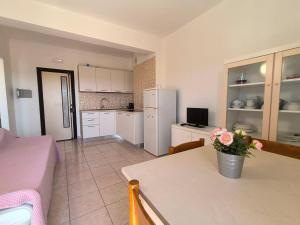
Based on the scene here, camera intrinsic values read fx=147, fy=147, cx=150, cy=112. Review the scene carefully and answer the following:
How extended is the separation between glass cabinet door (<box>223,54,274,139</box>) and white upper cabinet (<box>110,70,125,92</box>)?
11.5ft

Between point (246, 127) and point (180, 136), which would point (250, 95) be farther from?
point (180, 136)

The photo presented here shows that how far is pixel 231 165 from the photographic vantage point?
2.68 ft

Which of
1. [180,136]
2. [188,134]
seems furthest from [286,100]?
[180,136]

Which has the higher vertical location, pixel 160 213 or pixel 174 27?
pixel 174 27

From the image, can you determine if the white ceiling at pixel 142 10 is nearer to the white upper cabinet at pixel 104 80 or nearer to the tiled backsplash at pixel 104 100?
the white upper cabinet at pixel 104 80

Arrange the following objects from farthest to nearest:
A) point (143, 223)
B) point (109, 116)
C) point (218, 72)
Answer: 1. point (109, 116)
2. point (218, 72)
3. point (143, 223)

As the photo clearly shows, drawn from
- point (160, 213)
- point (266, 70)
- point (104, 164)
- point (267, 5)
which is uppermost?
point (267, 5)

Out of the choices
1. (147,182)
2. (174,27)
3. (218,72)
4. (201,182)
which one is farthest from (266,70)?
(174,27)

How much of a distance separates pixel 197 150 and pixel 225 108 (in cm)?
100

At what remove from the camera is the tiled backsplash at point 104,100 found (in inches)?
177

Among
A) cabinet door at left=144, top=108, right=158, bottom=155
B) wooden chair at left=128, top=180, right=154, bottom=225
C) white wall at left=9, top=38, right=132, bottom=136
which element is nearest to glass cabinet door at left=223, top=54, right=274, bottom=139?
cabinet door at left=144, top=108, right=158, bottom=155

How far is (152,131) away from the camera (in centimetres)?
316

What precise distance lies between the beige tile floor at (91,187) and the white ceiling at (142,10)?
2.66 meters

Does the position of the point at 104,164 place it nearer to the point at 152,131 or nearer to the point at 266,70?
the point at 152,131
